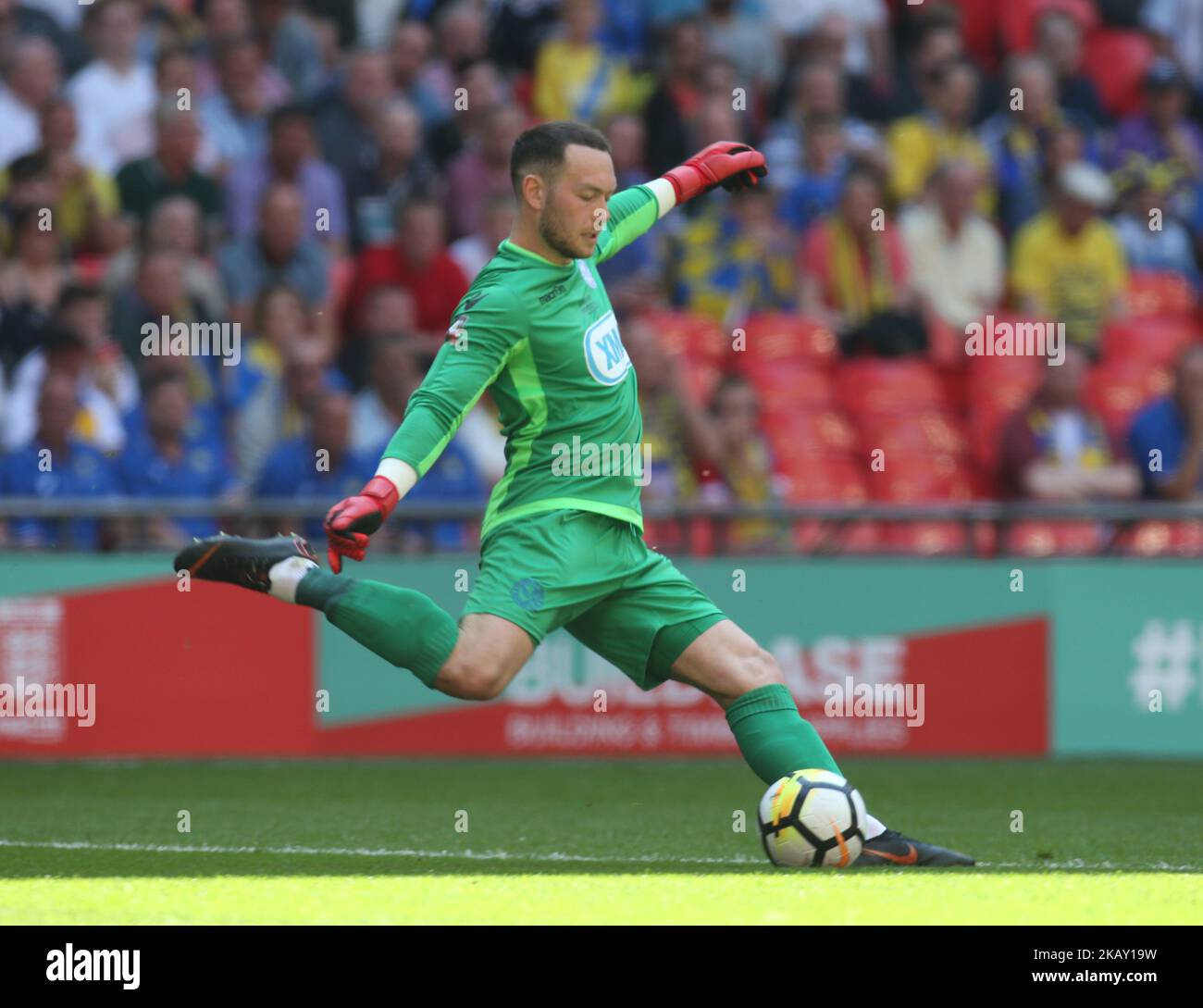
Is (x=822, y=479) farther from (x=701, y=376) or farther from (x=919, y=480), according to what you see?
(x=701, y=376)

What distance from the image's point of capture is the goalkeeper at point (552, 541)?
21.1 ft

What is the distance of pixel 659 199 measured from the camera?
24.3ft

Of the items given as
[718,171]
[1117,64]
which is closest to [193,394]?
[718,171]

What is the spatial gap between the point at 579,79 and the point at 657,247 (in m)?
1.47

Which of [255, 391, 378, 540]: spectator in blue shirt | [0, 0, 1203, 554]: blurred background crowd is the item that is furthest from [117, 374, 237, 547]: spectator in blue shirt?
[255, 391, 378, 540]: spectator in blue shirt

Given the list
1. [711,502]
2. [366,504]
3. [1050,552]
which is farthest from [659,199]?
[1050,552]

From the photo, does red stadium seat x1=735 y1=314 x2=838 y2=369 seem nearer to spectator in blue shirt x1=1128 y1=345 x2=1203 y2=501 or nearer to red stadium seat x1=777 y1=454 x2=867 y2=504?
red stadium seat x1=777 y1=454 x2=867 y2=504

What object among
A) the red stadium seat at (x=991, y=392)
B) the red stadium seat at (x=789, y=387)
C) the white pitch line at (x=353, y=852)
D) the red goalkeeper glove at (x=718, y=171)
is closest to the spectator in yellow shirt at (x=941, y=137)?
the red stadium seat at (x=991, y=392)

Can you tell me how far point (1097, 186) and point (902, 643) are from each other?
4.11 m

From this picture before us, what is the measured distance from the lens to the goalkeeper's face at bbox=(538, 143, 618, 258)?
657cm

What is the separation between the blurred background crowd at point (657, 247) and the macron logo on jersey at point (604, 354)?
4.68 meters

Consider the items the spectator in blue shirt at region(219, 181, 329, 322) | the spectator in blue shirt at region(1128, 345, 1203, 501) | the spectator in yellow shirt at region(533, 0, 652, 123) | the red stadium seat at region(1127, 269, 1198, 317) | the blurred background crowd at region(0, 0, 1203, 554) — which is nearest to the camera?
the blurred background crowd at region(0, 0, 1203, 554)

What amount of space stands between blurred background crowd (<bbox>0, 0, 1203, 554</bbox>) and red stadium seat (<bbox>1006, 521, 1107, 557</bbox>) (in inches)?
0.9

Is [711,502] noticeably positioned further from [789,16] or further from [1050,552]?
[789,16]
